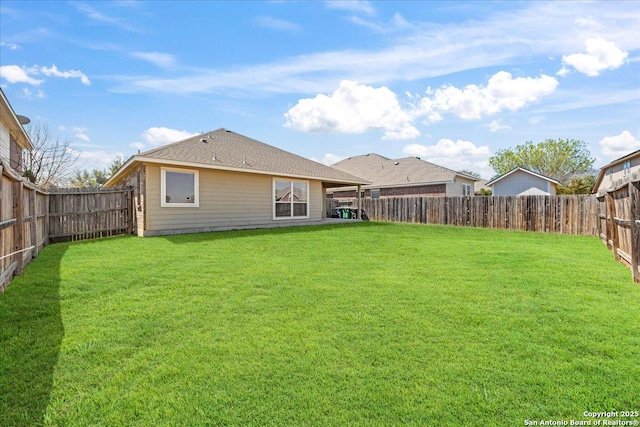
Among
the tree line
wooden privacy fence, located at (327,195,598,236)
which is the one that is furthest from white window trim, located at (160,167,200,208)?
the tree line

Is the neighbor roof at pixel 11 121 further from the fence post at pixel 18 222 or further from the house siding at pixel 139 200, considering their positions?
the fence post at pixel 18 222

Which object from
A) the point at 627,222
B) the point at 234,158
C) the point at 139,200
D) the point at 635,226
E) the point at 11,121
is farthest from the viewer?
the point at 234,158

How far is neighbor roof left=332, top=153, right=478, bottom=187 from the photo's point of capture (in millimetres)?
23177

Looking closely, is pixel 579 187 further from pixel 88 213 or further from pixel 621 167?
pixel 88 213

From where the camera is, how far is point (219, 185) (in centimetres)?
1162

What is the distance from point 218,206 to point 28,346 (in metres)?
9.14

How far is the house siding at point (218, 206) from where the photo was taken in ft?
32.6

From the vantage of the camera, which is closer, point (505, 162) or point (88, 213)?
point (88, 213)

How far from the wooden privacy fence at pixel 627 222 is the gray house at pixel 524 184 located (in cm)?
1909

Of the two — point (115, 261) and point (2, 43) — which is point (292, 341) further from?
point (2, 43)

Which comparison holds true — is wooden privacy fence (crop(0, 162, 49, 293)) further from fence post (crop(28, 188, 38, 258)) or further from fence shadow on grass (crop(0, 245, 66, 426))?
fence shadow on grass (crop(0, 245, 66, 426))

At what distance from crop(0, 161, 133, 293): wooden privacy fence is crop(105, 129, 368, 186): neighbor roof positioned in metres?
1.47

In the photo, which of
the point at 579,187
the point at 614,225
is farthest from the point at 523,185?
the point at 614,225

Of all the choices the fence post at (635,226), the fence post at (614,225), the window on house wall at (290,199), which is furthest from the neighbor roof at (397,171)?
the fence post at (635,226)
